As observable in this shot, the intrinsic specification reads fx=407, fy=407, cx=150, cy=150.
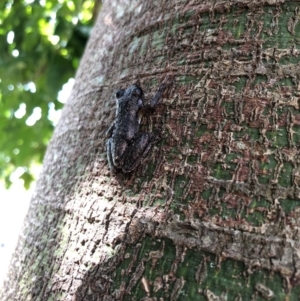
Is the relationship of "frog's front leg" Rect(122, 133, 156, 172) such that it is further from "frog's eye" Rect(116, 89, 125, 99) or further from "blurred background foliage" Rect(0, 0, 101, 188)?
"blurred background foliage" Rect(0, 0, 101, 188)

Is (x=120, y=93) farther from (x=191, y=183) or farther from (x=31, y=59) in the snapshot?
(x=31, y=59)

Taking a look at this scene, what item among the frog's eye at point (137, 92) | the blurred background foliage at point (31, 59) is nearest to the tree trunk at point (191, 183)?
the frog's eye at point (137, 92)

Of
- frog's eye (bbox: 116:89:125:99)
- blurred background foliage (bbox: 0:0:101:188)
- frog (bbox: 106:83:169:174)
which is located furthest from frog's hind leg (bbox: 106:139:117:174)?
blurred background foliage (bbox: 0:0:101:188)

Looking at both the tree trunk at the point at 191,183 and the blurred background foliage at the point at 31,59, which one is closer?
the tree trunk at the point at 191,183

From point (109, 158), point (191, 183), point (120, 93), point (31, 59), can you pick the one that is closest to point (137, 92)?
point (120, 93)

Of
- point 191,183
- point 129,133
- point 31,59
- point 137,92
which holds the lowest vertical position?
point 191,183

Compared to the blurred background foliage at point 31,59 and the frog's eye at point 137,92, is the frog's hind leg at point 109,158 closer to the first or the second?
the frog's eye at point 137,92

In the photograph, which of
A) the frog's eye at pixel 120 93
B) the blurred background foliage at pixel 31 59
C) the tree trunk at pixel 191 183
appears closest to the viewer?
the tree trunk at pixel 191 183
